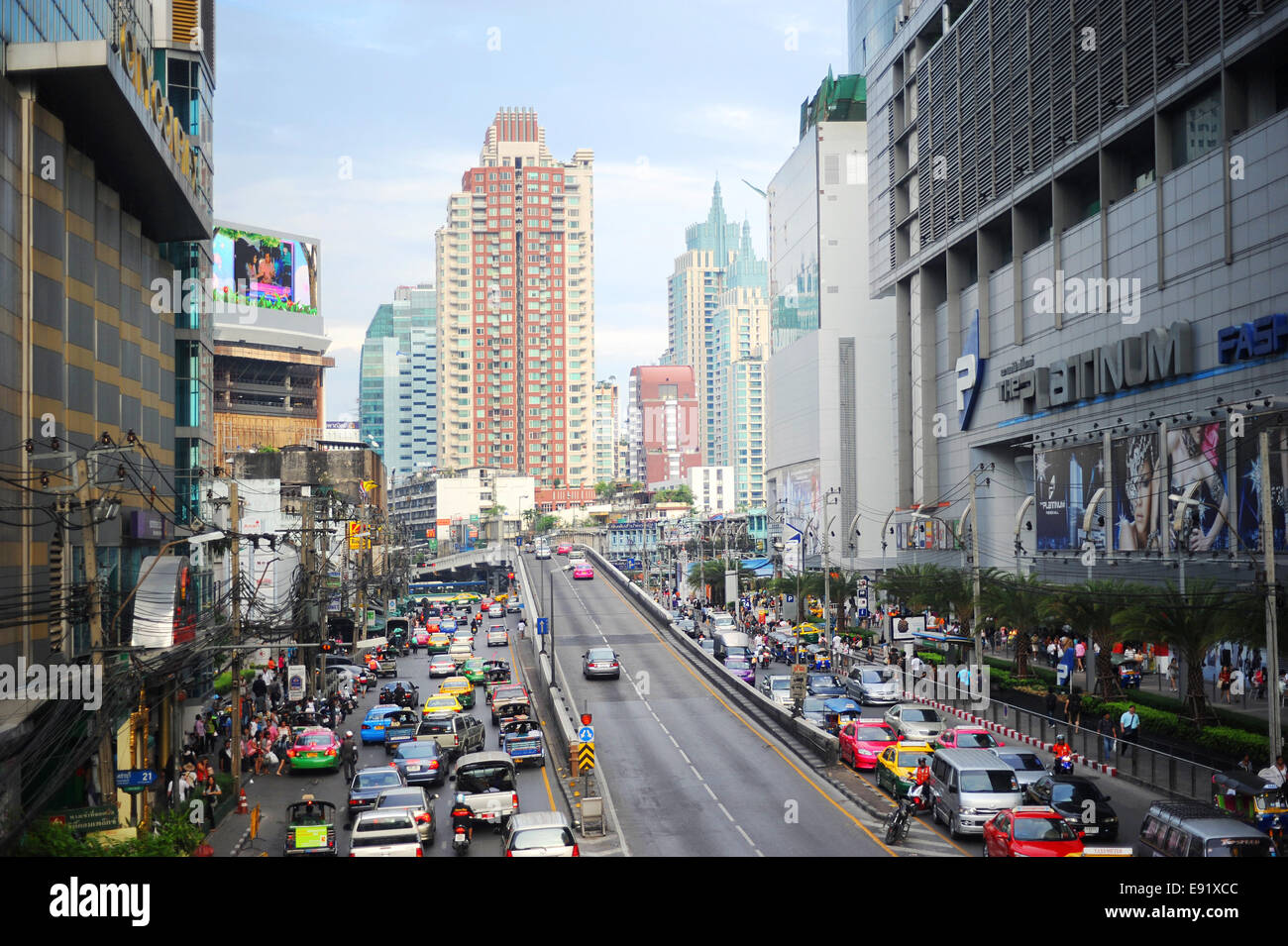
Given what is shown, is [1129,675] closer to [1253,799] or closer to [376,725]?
[1253,799]

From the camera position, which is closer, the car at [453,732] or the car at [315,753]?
the car at [315,753]

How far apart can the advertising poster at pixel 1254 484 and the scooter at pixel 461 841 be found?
31.2 m

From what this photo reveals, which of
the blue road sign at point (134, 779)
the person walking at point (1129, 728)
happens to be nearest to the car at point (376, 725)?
the blue road sign at point (134, 779)

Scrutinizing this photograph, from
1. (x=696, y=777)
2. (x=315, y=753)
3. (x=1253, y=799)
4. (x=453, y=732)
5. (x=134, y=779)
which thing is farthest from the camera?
(x=453, y=732)

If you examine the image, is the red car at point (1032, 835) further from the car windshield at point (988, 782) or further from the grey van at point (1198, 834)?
the car windshield at point (988, 782)

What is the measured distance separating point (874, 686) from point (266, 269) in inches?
4438

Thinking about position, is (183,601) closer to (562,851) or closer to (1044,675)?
(562,851)

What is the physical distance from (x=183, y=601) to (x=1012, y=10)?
58891 mm

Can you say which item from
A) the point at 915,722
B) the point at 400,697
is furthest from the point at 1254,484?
the point at 400,697

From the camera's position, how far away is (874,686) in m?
50.2

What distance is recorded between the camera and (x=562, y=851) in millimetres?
22297

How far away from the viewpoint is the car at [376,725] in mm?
46250
